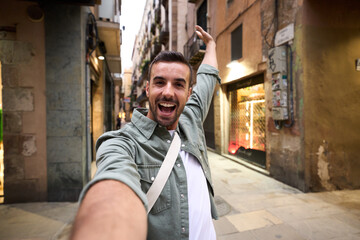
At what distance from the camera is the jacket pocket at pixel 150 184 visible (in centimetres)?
111

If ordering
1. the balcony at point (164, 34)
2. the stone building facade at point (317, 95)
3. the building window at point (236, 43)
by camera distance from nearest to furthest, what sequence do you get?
1. the stone building facade at point (317, 95)
2. the building window at point (236, 43)
3. the balcony at point (164, 34)

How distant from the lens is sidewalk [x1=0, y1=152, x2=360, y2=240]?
9.74 ft

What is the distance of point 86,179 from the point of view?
461 centimetres

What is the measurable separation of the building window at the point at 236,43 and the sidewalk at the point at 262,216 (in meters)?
5.38

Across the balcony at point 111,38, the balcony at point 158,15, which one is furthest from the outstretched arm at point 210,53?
the balcony at point 158,15

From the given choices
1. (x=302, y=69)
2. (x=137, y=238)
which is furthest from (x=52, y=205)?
(x=302, y=69)

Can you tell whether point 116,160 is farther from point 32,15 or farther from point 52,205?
point 32,15

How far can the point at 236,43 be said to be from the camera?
8055 millimetres

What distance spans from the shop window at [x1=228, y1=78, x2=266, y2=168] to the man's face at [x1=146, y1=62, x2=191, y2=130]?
616 centimetres

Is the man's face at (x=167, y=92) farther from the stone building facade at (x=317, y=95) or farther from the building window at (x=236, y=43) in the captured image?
the building window at (x=236, y=43)

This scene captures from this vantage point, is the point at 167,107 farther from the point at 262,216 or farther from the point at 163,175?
the point at 262,216

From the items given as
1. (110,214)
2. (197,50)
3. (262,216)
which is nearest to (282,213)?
(262,216)

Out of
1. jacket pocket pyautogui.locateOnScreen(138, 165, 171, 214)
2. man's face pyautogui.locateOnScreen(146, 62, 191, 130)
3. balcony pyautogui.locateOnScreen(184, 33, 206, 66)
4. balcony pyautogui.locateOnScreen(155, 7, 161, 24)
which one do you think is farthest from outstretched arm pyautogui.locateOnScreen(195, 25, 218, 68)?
balcony pyautogui.locateOnScreen(155, 7, 161, 24)

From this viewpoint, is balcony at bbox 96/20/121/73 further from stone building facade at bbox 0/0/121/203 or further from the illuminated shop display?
the illuminated shop display
